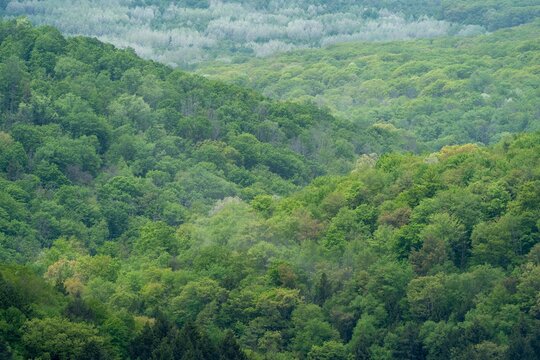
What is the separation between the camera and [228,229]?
92750 millimetres

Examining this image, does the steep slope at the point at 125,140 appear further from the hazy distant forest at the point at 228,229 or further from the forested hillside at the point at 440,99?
the forested hillside at the point at 440,99

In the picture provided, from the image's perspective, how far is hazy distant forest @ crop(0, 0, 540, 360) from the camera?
77.4 meters

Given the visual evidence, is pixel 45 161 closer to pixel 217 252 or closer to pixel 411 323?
pixel 217 252

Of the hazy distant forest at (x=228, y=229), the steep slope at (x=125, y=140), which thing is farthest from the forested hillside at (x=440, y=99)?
the hazy distant forest at (x=228, y=229)

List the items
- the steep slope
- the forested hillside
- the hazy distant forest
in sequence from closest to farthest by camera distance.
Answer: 1. the hazy distant forest
2. the steep slope
3. the forested hillside

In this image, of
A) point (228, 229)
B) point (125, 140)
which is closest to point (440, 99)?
point (125, 140)

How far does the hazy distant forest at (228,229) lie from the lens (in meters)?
77.4

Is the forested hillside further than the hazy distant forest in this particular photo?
Yes

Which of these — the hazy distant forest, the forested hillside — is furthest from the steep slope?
the forested hillside

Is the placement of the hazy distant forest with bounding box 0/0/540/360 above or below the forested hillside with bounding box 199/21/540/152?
above

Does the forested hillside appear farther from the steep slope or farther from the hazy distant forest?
the hazy distant forest

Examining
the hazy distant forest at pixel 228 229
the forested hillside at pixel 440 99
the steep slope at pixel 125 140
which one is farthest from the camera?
the forested hillside at pixel 440 99

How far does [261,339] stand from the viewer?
80062 millimetres

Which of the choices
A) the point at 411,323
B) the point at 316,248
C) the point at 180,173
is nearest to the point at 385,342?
the point at 411,323
